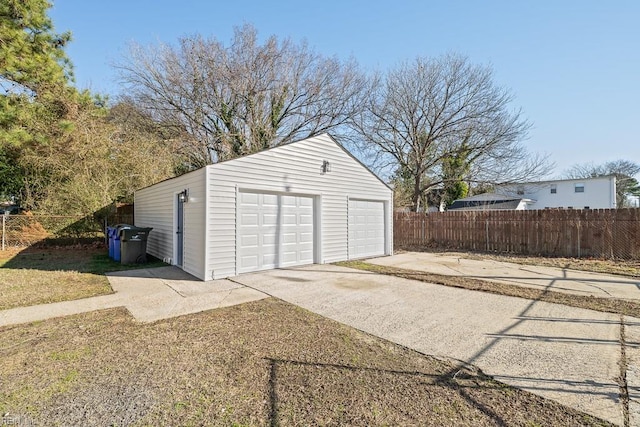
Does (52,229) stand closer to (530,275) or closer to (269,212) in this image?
(269,212)

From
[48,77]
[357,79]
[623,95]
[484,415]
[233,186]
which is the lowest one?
[484,415]

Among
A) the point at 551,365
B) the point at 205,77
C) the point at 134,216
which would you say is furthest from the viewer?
the point at 205,77

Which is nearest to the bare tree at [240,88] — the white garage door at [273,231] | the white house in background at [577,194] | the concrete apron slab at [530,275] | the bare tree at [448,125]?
the bare tree at [448,125]

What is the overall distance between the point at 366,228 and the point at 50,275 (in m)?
8.33

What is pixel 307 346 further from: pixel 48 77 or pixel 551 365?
pixel 48 77

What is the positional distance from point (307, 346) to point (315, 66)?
17585 millimetres

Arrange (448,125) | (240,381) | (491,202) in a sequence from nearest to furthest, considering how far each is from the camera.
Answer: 1. (240,381)
2. (448,125)
3. (491,202)

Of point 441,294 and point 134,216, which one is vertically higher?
point 134,216

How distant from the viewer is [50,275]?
703cm

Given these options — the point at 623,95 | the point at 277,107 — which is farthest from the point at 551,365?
the point at 277,107

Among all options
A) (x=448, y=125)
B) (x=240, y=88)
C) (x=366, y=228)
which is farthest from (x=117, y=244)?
(x=448, y=125)

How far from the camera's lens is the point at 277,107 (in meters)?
17.9

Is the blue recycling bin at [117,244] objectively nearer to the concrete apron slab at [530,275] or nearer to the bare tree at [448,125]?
the concrete apron slab at [530,275]

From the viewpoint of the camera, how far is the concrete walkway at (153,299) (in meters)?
4.45
